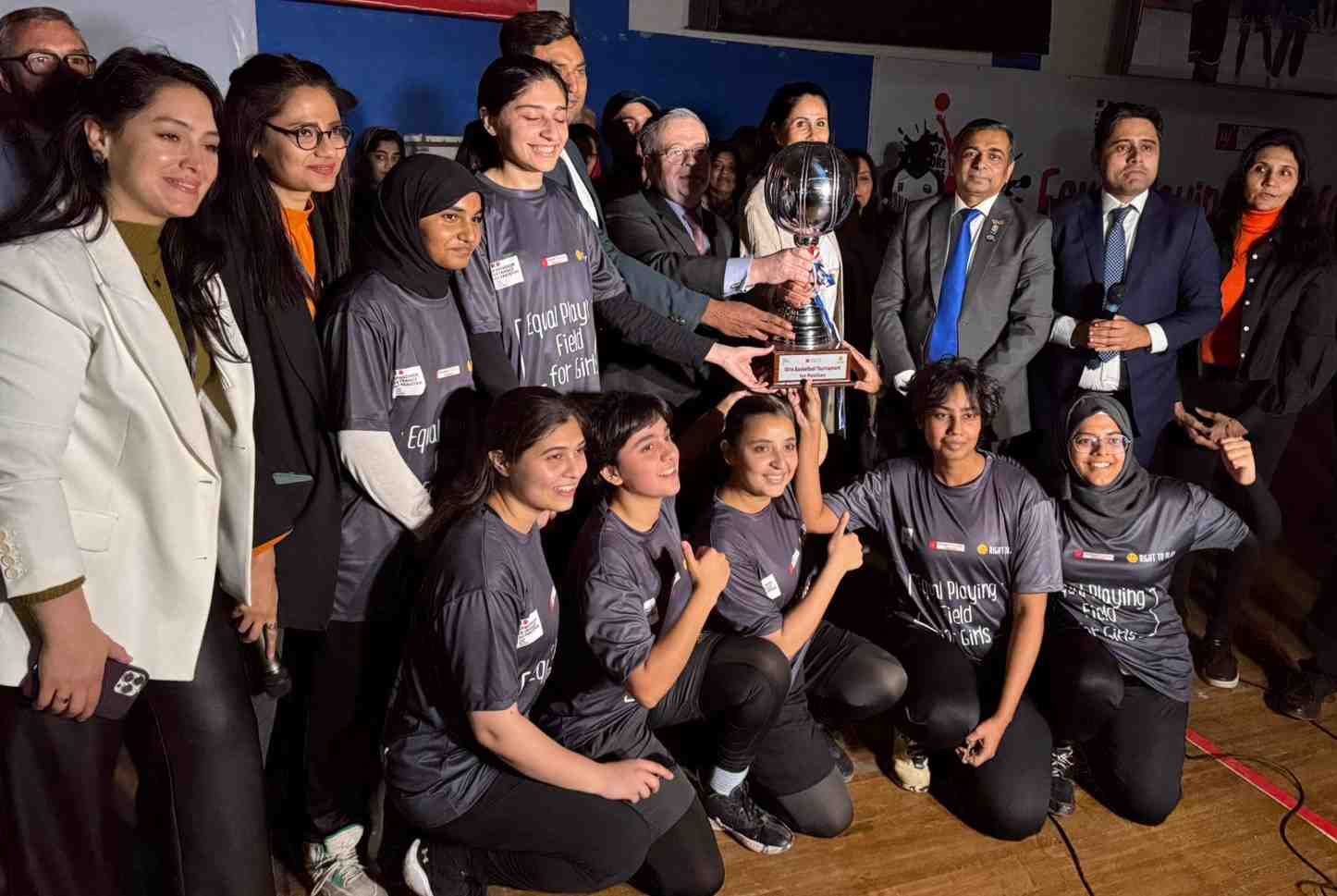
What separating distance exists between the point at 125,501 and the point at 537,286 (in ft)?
3.34

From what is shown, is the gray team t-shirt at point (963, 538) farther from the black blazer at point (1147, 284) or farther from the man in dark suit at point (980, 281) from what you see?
the black blazer at point (1147, 284)

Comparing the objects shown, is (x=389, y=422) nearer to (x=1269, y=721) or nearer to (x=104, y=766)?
(x=104, y=766)

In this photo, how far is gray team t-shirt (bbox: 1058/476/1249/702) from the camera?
271 cm

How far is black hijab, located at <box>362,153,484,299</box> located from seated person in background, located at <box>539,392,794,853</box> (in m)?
0.50

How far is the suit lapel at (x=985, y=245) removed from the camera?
299cm

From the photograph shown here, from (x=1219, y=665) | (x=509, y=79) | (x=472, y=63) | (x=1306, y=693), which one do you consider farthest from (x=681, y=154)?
(x=1306, y=693)

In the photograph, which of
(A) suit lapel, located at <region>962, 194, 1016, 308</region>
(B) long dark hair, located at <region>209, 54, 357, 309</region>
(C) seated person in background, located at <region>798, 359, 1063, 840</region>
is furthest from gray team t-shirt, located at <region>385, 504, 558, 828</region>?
(A) suit lapel, located at <region>962, 194, 1016, 308</region>

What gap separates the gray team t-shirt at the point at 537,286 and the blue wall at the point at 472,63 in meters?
2.15

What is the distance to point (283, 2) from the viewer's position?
399 cm

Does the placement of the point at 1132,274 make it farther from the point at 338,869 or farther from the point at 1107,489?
the point at 338,869

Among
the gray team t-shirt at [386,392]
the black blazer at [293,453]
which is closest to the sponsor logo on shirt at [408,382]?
the gray team t-shirt at [386,392]

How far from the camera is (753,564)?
2.54 meters

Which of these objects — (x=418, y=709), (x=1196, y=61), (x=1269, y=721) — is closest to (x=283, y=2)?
(x=418, y=709)

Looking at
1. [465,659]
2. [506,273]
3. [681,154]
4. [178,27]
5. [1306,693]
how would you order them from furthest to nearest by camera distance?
1. [178,27]
2. [1306,693]
3. [681,154]
4. [506,273]
5. [465,659]
